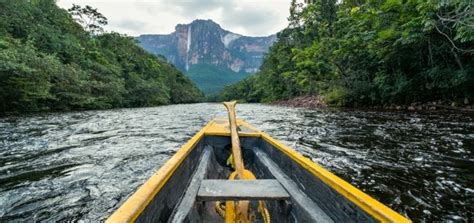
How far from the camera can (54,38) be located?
64.8 feet

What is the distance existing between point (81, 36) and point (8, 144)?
28490mm

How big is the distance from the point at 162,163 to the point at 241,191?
3.06m

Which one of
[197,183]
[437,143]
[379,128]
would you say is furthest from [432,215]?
[379,128]

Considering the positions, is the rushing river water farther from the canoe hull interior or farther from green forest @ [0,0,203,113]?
green forest @ [0,0,203,113]

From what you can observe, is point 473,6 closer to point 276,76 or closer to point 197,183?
point 197,183

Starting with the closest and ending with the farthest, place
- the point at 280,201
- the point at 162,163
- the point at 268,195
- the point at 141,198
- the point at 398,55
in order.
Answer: the point at 141,198 → the point at 268,195 → the point at 280,201 → the point at 162,163 → the point at 398,55

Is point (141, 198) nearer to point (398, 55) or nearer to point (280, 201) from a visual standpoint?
point (280, 201)

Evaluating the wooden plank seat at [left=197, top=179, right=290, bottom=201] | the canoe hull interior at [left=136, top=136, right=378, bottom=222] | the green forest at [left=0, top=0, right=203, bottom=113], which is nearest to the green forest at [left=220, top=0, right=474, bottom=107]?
the canoe hull interior at [left=136, top=136, right=378, bottom=222]

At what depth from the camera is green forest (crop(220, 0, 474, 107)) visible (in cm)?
977

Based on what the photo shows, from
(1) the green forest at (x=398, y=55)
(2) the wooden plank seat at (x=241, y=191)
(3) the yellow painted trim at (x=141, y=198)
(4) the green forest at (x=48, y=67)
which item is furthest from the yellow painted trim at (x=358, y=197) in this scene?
(4) the green forest at (x=48, y=67)

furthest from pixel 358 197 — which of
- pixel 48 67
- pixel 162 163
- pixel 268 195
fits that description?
pixel 48 67

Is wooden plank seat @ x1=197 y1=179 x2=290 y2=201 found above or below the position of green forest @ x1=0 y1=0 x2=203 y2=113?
below

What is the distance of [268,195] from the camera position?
207 cm

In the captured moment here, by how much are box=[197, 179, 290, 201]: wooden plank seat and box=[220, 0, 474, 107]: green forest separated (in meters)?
7.63
